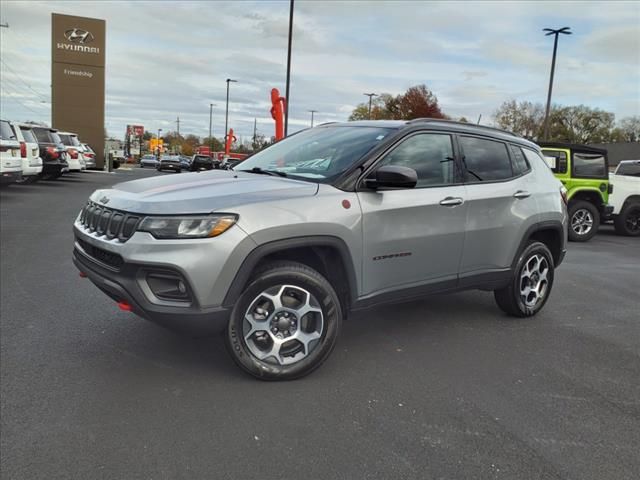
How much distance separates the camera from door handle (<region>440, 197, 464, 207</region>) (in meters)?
4.17

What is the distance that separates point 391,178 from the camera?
3566 mm

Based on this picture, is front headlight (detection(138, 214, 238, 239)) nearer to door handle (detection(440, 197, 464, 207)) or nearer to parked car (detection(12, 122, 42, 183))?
door handle (detection(440, 197, 464, 207))

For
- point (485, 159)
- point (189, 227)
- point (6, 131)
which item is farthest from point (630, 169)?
point (6, 131)

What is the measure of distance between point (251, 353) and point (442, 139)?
2.33m

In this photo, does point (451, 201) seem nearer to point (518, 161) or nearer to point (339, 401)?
point (518, 161)

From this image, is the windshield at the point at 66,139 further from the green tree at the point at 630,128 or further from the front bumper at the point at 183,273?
the green tree at the point at 630,128

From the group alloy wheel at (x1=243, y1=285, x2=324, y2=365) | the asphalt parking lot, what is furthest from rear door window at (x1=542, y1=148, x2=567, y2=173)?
alloy wheel at (x1=243, y1=285, x2=324, y2=365)

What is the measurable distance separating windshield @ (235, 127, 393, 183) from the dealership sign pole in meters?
40.9

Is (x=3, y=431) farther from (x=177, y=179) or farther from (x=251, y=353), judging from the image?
(x=177, y=179)

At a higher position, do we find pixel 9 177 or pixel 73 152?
pixel 73 152

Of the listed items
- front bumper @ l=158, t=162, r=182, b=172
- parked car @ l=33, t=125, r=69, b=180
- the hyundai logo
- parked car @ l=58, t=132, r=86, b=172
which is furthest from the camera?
front bumper @ l=158, t=162, r=182, b=172

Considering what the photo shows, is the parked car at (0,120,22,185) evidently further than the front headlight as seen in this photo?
Yes

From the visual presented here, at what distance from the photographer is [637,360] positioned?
4.21 metres

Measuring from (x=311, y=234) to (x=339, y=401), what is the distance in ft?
3.49
